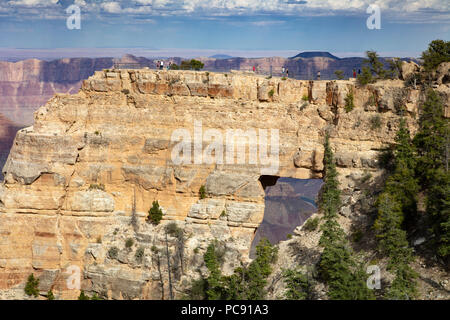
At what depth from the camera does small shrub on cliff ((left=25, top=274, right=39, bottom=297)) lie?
42.6 meters

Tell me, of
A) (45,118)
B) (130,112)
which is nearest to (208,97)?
(130,112)

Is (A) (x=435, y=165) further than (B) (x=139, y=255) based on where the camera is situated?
No

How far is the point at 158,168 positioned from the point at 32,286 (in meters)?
14.1

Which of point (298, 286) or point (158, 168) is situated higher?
point (158, 168)

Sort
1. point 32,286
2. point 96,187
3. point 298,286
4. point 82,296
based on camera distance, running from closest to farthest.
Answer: point 298,286 → point 82,296 → point 32,286 → point 96,187

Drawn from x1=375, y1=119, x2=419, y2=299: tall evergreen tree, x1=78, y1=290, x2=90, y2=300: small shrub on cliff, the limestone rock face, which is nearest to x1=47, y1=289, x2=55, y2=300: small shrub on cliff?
the limestone rock face

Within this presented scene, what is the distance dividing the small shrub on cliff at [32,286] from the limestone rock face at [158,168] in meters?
0.59

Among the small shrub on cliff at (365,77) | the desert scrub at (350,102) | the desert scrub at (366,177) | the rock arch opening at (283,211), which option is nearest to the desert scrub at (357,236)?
the desert scrub at (366,177)

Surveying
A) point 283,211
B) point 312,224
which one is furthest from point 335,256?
point 283,211

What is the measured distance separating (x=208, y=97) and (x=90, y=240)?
614 inches

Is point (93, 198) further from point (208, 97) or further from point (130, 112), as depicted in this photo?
point (208, 97)

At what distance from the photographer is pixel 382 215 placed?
3262cm

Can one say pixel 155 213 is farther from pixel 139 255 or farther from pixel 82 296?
pixel 82 296

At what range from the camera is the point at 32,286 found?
42.8 m
